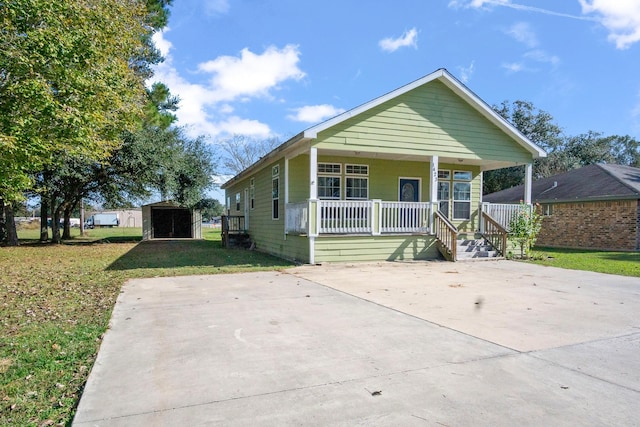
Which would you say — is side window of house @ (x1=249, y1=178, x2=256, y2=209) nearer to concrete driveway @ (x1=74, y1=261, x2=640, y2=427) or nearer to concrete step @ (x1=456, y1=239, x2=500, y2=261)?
concrete step @ (x1=456, y1=239, x2=500, y2=261)

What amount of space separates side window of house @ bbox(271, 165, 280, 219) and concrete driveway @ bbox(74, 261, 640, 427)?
7.01 m

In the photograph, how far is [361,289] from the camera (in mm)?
7281

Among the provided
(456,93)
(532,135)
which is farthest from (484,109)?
(532,135)

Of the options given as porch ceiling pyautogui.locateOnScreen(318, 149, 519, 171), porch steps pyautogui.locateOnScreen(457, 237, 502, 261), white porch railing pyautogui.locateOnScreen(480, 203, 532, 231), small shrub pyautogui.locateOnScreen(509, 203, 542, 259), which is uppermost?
porch ceiling pyautogui.locateOnScreen(318, 149, 519, 171)

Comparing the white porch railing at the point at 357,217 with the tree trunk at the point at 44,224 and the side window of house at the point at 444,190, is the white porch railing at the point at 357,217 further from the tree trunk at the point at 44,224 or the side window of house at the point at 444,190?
the tree trunk at the point at 44,224

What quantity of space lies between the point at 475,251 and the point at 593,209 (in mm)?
9753

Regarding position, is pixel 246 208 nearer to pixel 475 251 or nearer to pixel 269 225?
pixel 269 225

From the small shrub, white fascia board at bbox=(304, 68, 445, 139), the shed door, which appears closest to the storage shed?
the shed door

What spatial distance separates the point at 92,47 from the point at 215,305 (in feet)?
23.7

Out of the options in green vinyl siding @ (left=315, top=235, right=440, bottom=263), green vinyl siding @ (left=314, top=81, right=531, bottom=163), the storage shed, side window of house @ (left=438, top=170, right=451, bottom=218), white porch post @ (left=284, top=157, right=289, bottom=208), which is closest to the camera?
green vinyl siding @ (left=315, top=235, right=440, bottom=263)

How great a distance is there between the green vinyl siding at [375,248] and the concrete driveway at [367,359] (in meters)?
4.02

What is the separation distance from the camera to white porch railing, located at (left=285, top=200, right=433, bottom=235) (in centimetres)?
1091

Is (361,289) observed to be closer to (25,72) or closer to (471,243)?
(471,243)

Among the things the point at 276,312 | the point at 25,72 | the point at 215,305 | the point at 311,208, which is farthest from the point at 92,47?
the point at 276,312
